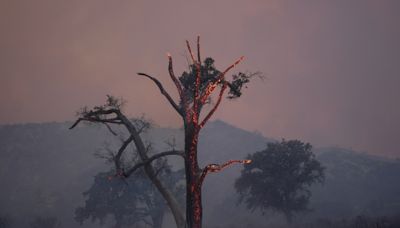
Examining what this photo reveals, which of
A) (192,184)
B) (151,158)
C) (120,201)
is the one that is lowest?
(192,184)

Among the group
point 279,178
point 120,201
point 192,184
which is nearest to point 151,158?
point 192,184

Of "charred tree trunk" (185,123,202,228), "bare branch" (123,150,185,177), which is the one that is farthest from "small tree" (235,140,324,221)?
"charred tree trunk" (185,123,202,228)

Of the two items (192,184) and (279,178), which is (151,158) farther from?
(279,178)

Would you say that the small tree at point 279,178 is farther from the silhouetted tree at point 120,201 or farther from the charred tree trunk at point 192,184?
the charred tree trunk at point 192,184

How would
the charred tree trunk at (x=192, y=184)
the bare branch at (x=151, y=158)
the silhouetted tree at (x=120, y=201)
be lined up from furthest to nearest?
the silhouetted tree at (x=120, y=201)
the bare branch at (x=151, y=158)
the charred tree trunk at (x=192, y=184)

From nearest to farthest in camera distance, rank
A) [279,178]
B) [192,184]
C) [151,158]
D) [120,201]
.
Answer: [192,184]
[151,158]
[279,178]
[120,201]

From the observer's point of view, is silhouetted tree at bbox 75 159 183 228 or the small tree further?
silhouetted tree at bbox 75 159 183 228

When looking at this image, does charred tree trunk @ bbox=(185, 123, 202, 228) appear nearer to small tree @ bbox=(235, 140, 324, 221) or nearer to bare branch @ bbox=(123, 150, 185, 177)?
bare branch @ bbox=(123, 150, 185, 177)

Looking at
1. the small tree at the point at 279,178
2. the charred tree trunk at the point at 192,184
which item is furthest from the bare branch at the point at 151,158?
the small tree at the point at 279,178

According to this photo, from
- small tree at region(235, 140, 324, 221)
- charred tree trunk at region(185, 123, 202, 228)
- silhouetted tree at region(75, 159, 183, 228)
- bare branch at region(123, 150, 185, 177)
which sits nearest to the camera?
charred tree trunk at region(185, 123, 202, 228)

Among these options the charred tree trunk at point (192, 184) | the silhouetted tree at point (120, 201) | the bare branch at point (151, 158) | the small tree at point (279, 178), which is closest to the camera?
the charred tree trunk at point (192, 184)

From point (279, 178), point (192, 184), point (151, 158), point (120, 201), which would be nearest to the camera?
point (192, 184)

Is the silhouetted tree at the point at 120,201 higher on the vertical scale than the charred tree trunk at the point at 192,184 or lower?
higher

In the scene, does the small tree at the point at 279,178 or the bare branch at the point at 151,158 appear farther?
the small tree at the point at 279,178
